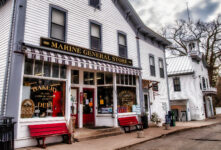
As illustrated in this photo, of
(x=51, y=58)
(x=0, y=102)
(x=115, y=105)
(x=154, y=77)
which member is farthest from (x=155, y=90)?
(x=0, y=102)

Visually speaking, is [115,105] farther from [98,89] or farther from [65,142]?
[65,142]

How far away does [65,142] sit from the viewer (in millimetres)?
8406

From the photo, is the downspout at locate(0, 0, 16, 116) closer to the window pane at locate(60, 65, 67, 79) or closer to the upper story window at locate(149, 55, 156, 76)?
the window pane at locate(60, 65, 67, 79)

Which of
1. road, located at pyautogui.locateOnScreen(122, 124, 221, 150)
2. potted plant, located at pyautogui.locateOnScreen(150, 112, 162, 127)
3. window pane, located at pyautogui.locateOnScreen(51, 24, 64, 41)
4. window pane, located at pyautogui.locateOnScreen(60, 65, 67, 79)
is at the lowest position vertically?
road, located at pyautogui.locateOnScreen(122, 124, 221, 150)

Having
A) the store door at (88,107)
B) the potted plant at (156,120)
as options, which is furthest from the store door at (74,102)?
the potted plant at (156,120)

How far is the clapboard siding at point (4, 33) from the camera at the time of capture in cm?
800

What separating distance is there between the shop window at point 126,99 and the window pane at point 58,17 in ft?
18.6

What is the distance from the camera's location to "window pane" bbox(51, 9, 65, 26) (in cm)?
948

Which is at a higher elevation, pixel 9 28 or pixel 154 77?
pixel 9 28

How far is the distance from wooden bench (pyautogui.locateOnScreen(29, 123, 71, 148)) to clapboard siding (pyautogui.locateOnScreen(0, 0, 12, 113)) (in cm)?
208

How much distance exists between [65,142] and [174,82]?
19875 mm

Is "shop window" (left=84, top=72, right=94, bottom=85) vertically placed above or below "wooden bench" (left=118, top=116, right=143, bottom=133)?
above

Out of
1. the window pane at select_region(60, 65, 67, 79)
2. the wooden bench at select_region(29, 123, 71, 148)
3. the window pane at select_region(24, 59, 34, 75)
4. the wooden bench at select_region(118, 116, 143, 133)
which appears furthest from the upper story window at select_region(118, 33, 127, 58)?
the wooden bench at select_region(29, 123, 71, 148)

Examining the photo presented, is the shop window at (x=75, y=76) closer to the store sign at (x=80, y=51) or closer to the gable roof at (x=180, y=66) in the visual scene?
the store sign at (x=80, y=51)
